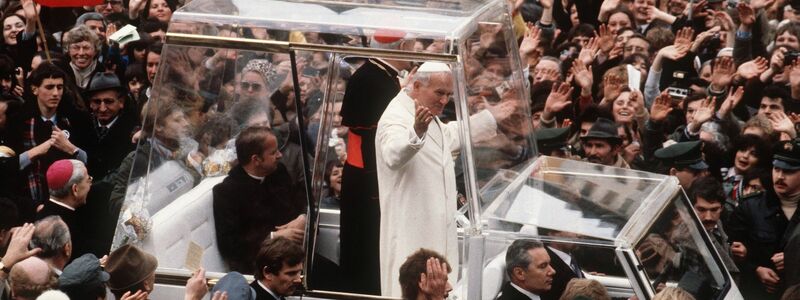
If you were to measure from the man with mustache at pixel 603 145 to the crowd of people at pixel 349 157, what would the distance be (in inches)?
0.5

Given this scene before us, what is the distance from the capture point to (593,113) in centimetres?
1033

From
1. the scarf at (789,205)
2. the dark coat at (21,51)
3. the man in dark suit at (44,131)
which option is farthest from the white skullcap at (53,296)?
the dark coat at (21,51)

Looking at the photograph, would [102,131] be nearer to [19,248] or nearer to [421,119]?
[19,248]

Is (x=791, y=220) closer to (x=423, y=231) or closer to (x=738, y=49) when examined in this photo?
(x=423, y=231)

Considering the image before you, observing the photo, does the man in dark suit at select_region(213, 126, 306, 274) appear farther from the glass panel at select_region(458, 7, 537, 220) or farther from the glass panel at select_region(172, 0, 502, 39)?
the glass panel at select_region(458, 7, 537, 220)

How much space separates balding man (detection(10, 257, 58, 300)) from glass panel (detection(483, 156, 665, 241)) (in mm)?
2090

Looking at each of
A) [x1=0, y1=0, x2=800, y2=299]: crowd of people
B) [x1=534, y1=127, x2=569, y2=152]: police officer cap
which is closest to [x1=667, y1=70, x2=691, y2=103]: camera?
[x1=0, y1=0, x2=800, y2=299]: crowd of people

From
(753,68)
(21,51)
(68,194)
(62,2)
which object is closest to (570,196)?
(68,194)

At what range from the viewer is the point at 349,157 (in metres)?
6.55

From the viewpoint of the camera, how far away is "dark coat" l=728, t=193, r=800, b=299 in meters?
8.59

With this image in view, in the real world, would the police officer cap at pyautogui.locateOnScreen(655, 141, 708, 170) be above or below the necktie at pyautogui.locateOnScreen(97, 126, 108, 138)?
above

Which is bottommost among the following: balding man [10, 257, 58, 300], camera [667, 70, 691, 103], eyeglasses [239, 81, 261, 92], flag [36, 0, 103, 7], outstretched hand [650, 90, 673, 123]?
camera [667, 70, 691, 103]

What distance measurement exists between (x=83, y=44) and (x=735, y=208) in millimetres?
6239

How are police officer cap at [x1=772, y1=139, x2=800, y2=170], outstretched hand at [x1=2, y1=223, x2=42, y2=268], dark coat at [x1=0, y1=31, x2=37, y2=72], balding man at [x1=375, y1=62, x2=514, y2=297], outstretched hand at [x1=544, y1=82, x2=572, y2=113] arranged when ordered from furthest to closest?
dark coat at [x1=0, y1=31, x2=37, y2=72] < outstretched hand at [x1=544, y1=82, x2=572, y2=113] < police officer cap at [x1=772, y1=139, x2=800, y2=170] < outstretched hand at [x1=2, y1=223, x2=42, y2=268] < balding man at [x1=375, y1=62, x2=514, y2=297]
